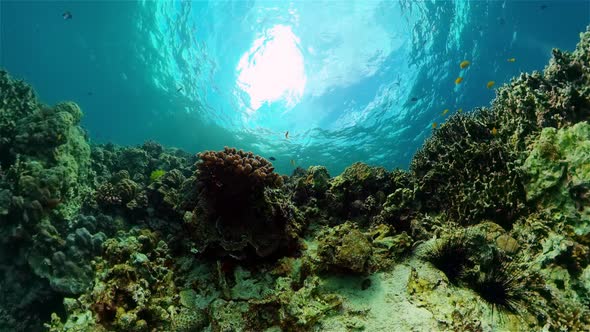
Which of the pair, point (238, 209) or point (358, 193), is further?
point (358, 193)

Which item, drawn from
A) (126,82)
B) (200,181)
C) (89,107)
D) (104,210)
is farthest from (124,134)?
(200,181)

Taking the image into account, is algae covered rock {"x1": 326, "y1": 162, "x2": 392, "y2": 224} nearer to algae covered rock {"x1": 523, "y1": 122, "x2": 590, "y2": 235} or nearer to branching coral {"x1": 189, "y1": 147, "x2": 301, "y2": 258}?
branching coral {"x1": 189, "y1": 147, "x2": 301, "y2": 258}

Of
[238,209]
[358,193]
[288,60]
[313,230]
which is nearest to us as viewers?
[238,209]

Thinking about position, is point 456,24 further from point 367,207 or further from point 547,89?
point 367,207

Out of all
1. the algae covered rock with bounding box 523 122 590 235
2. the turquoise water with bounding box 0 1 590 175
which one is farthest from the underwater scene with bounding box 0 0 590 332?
the turquoise water with bounding box 0 1 590 175

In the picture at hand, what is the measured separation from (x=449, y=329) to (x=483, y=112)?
571cm

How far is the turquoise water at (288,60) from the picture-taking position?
21.4 metres

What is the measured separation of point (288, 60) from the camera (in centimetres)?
2631

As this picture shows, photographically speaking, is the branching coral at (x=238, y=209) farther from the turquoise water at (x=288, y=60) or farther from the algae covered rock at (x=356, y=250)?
the turquoise water at (x=288, y=60)

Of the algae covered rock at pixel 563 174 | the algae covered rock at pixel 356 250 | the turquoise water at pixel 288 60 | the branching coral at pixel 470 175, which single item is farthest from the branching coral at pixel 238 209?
the turquoise water at pixel 288 60

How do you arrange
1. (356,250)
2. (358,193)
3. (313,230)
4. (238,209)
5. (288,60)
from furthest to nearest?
(288,60) → (358,193) → (313,230) → (238,209) → (356,250)

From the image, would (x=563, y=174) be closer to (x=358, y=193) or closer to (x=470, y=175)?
(x=470, y=175)

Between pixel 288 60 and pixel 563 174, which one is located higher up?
pixel 288 60

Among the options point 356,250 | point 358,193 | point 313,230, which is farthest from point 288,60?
point 356,250
